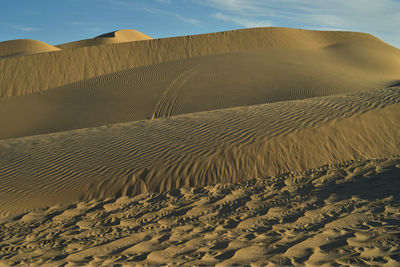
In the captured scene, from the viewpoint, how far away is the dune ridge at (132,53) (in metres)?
24.4

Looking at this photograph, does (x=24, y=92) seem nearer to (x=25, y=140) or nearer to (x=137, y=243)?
(x=25, y=140)

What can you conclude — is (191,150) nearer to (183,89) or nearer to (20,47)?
(183,89)

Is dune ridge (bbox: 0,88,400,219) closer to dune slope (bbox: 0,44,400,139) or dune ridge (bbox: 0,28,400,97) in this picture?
dune slope (bbox: 0,44,400,139)

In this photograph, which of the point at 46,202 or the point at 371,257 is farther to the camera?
the point at 46,202

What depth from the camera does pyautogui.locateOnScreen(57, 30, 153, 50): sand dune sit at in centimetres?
5734

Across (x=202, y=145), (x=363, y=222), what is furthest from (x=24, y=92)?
(x=363, y=222)

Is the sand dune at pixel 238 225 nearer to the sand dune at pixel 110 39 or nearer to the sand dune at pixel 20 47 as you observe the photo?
the sand dune at pixel 20 47

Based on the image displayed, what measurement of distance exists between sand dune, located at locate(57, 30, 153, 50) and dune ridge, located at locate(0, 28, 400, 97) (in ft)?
97.2

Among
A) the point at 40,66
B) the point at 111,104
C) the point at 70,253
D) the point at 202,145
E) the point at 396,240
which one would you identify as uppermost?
the point at 40,66

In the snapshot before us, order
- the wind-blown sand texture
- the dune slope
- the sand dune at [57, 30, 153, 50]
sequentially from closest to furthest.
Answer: the wind-blown sand texture < the dune slope < the sand dune at [57, 30, 153, 50]

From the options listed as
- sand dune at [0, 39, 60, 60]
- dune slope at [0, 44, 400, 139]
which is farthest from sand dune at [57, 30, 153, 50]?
dune slope at [0, 44, 400, 139]

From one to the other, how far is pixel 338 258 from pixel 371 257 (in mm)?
341

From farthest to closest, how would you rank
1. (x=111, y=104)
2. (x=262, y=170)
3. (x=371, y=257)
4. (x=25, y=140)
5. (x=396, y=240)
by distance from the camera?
1. (x=111, y=104)
2. (x=25, y=140)
3. (x=262, y=170)
4. (x=396, y=240)
5. (x=371, y=257)

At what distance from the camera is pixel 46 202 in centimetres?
669
